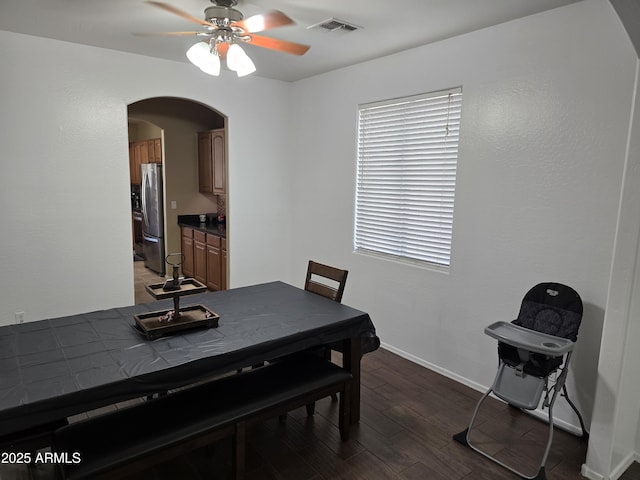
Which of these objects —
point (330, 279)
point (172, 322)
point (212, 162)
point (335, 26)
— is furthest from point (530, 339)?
point (212, 162)

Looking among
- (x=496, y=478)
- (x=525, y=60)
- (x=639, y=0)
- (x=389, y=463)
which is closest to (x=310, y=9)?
(x=525, y=60)

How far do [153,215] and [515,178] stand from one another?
16.5 feet

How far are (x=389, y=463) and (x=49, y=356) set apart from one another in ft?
5.99

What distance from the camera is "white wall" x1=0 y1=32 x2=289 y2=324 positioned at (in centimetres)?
326

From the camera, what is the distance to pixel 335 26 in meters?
2.89

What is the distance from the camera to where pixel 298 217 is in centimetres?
482

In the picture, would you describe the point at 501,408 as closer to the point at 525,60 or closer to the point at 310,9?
the point at 525,60

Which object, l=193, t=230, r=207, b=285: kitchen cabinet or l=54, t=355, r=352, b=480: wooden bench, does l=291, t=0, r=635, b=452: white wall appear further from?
l=193, t=230, r=207, b=285: kitchen cabinet

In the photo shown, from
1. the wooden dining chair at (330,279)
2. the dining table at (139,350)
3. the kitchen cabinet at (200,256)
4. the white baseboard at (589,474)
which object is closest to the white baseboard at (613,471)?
the white baseboard at (589,474)

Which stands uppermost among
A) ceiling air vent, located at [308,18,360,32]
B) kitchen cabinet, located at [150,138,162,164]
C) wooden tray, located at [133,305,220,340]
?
ceiling air vent, located at [308,18,360,32]

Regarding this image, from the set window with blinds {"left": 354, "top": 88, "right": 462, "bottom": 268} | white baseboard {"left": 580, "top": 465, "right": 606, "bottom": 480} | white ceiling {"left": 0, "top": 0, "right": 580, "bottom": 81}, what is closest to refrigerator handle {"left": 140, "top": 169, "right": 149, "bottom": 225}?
white ceiling {"left": 0, "top": 0, "right": 580, "bottom": 81}

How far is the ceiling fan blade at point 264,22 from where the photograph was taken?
2.08 metres

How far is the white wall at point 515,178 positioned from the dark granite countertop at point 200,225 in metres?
2.23

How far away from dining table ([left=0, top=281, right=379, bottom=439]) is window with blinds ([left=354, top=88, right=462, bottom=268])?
3.88 feet
